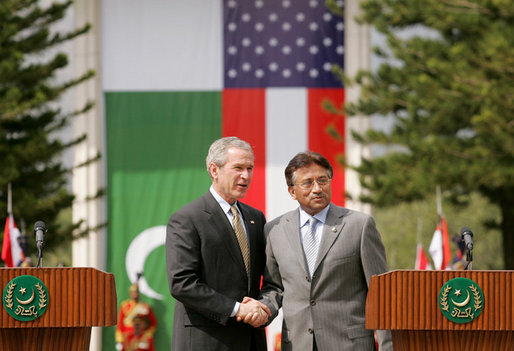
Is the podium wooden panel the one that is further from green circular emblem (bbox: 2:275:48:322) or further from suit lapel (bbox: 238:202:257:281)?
green circular emblem (bbox: 2:275:48:322)

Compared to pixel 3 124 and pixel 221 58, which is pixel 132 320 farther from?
pixel 221 58

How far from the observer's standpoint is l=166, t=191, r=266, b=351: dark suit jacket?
3777mm

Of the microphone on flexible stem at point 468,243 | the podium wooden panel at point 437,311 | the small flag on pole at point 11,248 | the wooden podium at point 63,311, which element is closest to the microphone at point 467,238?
the microphone on flexible stem at point 468,243

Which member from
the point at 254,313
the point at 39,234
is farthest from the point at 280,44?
the point at 39,234

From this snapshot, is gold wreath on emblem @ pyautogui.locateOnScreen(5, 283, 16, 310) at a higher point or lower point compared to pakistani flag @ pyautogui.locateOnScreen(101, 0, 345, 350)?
lower

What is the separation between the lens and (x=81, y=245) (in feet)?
41.1

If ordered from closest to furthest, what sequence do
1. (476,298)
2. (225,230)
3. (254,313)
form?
(476,298)
(254,313)
(225,230)

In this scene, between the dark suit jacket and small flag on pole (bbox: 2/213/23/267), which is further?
small flag on pole (bbox: 2/213/23/267)

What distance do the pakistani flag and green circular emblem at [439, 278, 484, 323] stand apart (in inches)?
352

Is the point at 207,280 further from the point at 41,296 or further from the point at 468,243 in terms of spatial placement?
the point at 468,243

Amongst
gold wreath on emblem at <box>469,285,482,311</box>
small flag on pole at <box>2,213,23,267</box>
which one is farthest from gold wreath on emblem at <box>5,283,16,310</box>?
small flag on pole at <box>2,213,23,267</box>

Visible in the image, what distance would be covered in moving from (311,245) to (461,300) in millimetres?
754

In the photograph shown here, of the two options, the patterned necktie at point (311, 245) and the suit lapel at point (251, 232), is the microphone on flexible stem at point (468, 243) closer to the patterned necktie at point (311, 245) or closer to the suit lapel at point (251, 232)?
the patterned necktie at point (311, 245)

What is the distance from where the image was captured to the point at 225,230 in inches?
156
